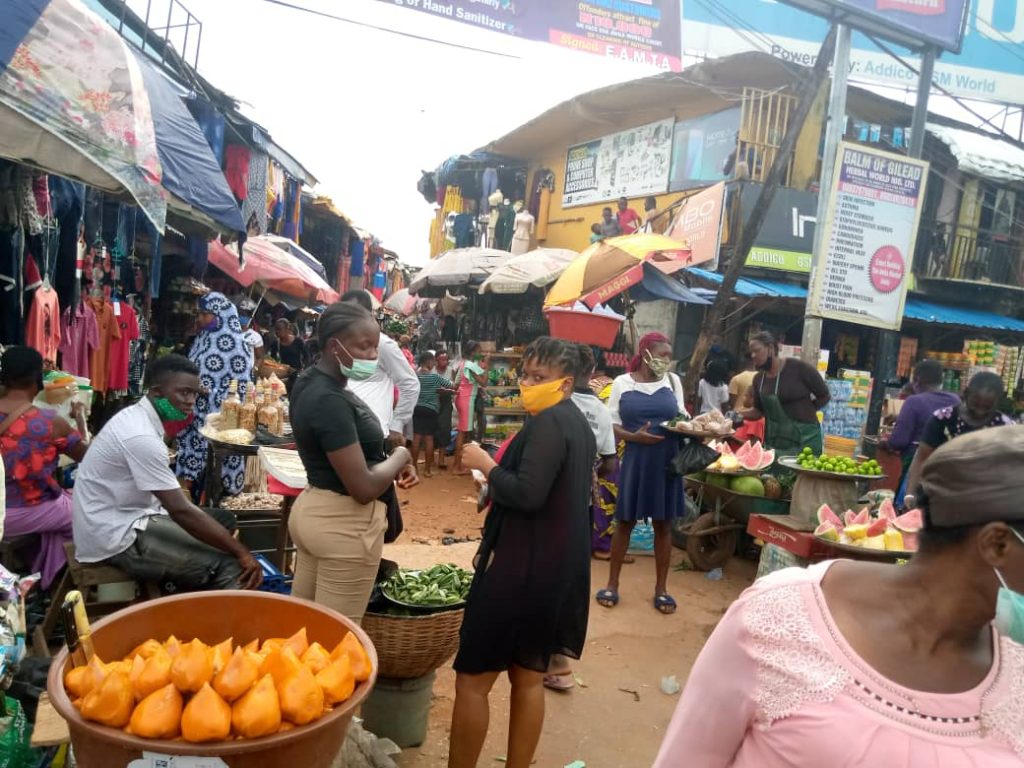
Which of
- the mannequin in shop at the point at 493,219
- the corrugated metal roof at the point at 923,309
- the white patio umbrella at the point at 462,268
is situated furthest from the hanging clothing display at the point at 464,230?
the corrugated metal roof at the point at 923,309

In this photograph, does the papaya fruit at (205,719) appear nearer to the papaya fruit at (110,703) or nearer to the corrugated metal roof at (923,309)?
the papaya fruit at (110,703)

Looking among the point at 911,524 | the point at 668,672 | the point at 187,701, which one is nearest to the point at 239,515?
the point at 668,672

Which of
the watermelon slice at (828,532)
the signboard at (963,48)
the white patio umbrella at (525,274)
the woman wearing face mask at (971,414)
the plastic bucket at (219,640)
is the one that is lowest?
the watermelon slice at (828,532)

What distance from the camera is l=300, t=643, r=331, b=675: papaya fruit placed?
1907mm

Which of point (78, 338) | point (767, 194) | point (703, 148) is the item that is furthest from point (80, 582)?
point (703, 148)

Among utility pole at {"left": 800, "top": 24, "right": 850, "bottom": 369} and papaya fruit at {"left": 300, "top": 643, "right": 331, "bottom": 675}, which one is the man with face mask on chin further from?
utility pole at {"left": 800, "top": 24, "right": 850, "bottom": 369}

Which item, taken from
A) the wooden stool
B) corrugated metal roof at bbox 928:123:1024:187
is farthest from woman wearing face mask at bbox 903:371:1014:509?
corrugated metal roof at bbox 928:123:1024:187

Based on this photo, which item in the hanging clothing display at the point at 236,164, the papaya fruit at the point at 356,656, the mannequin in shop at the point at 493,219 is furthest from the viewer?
the mannequin in shop at the point at 493,219

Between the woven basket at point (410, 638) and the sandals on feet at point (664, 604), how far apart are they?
2.60m

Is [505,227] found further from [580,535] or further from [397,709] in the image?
[580,535]

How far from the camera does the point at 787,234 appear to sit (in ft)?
38.9

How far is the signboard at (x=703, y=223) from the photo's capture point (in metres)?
9.01

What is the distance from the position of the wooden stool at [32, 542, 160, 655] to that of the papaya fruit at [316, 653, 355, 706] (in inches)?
87.4

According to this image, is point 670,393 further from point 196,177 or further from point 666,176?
point 666,176
